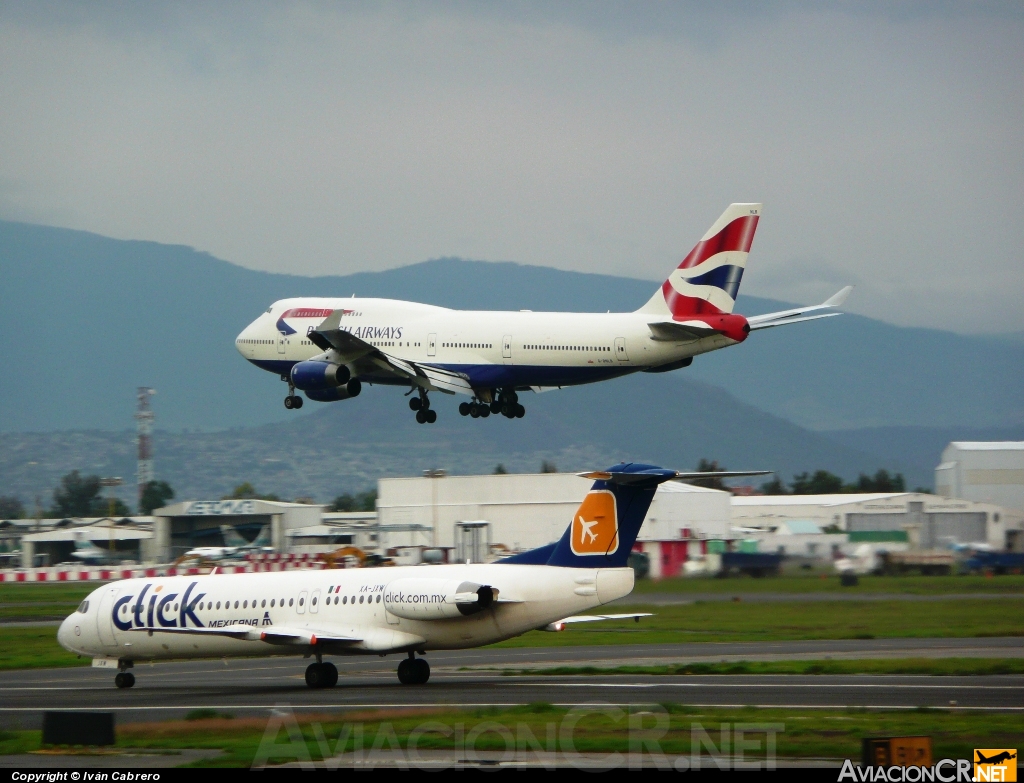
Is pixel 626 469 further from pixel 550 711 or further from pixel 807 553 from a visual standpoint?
pixel 807 553

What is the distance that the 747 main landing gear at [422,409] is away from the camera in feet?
166

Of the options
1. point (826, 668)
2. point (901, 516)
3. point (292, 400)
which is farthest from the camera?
point (901, 516)

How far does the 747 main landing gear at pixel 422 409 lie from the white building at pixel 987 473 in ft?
215

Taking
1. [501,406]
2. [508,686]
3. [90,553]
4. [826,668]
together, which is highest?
[501,406]

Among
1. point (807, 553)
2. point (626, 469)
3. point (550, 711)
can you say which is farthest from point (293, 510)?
point (550, 711)

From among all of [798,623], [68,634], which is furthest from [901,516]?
[68,634]

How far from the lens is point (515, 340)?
50.1 meters

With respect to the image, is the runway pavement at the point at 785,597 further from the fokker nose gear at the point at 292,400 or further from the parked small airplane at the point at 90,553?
the parked small airplane at the point at 90,553

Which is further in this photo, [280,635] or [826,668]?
[826,668]

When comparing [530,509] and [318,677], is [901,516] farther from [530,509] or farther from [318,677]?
[318,677]

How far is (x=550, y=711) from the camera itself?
27.8m

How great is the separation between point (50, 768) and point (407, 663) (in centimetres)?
1572

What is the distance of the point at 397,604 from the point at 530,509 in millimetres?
51506

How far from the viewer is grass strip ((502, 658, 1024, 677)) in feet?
115
